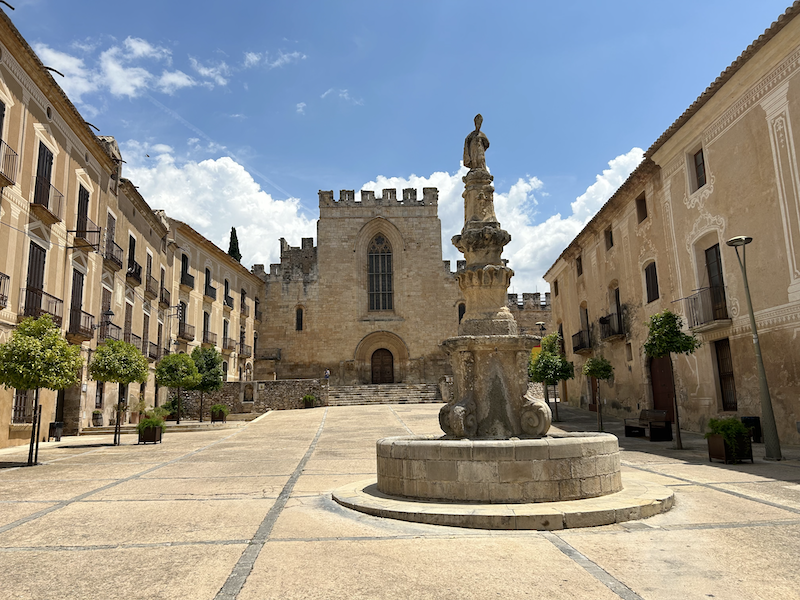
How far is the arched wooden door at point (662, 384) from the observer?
1742 centimetres

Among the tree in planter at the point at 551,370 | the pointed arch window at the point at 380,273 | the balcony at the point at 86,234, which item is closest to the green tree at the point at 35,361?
the balcony at the point at 86,234

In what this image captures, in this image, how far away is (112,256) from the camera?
20.6 metres

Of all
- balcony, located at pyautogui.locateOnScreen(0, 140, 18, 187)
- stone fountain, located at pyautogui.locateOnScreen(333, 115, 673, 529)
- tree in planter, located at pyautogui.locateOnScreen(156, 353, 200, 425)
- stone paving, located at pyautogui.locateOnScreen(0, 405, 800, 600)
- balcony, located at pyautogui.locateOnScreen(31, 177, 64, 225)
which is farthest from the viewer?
tree in planter, located at pyautogui.locateOnScreen(156, 353, 200, 425)

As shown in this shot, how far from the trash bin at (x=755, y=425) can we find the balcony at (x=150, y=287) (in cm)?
2167

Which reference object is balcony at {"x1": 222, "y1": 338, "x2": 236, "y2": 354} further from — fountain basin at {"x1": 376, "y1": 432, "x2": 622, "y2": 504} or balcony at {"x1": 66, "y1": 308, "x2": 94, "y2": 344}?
fountain basin at {"x1": 376, "y1": 432, "x2": 622, "y2": 504}

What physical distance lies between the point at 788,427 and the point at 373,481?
9.27m

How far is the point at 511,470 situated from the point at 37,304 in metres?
14.9

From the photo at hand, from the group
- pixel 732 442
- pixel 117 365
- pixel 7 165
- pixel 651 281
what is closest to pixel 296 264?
pixel 117 365

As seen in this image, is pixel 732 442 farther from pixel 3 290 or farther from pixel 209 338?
pixel 209 338

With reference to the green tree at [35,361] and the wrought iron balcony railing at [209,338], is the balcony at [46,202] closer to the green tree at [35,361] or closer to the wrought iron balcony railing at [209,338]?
the green tree at [35,361]

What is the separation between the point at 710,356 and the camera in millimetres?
14812

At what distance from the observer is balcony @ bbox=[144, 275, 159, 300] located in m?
24.4

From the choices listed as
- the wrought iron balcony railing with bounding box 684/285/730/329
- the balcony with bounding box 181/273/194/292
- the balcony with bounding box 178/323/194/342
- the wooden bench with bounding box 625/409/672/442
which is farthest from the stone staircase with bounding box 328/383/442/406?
the wrought iron balcony railing with bounding box 684/285/730/329

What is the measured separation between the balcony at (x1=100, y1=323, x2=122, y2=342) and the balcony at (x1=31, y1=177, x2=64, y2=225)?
14.4 ft
